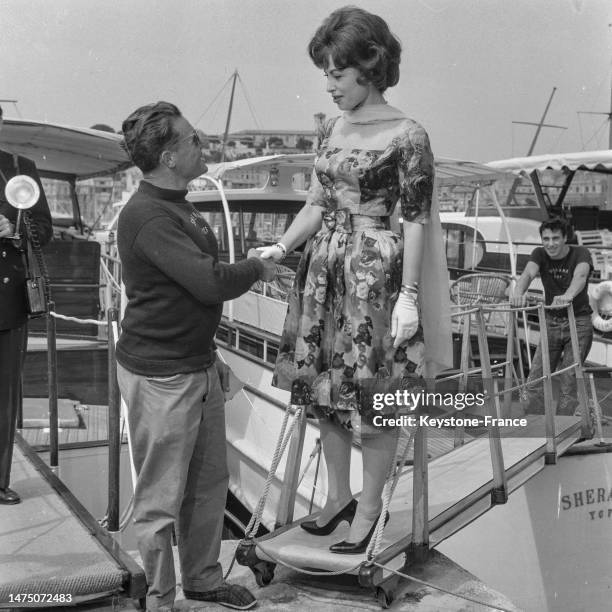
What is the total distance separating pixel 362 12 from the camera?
232 centimetres

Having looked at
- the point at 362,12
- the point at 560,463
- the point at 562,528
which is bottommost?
the point at 562,528

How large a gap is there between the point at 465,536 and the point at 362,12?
2627 millimetres

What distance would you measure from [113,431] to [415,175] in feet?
4.66

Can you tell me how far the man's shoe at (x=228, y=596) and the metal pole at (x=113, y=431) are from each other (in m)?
0.57

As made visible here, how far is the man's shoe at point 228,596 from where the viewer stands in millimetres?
2473

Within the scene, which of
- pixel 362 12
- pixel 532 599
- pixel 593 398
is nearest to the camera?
pixel 362 12

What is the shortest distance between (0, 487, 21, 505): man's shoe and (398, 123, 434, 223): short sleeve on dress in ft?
6.19

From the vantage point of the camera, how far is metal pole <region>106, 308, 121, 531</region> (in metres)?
2.85

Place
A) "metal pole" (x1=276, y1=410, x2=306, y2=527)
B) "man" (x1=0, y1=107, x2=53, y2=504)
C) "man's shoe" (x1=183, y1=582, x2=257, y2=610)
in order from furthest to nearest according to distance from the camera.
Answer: "man" (x1=0, y1=107, x2=53, y2=504), "metal pole" (x1=276, y1=410, x2=306, y2=527), "man's shoe" (x1=183, y1=582, x2=257, y2=610)

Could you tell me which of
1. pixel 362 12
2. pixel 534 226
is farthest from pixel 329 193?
pixel 534 226

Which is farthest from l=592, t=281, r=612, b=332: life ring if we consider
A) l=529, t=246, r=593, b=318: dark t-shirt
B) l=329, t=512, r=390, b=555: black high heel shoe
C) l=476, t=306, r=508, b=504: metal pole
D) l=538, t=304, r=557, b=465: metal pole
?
l=329, t=512, r=390, b=555: black high heel shoe

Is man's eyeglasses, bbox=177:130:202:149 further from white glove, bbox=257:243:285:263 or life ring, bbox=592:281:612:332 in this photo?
life ring, bbox=592:281:612:332

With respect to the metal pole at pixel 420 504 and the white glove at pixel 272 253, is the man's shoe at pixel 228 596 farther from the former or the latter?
the white glove at pixel 272 253

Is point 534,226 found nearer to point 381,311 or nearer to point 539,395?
→ point 539,395
